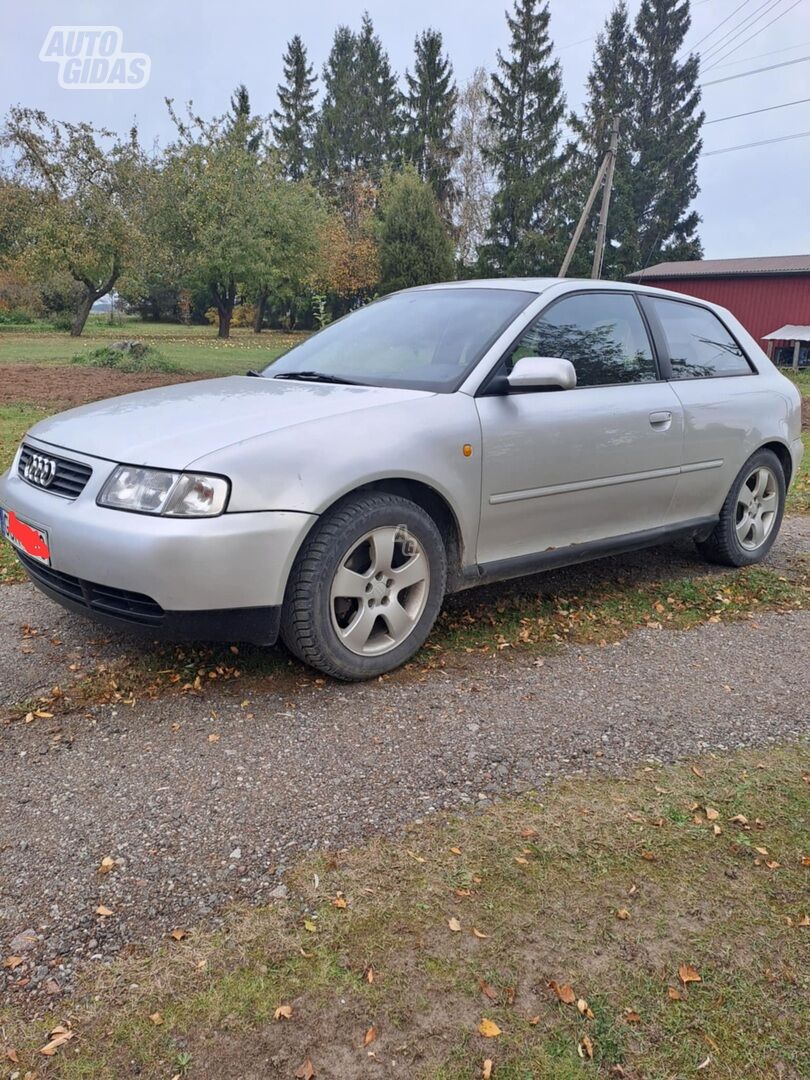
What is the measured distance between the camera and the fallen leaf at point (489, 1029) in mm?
1766

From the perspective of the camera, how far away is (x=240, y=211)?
32531 millimetres

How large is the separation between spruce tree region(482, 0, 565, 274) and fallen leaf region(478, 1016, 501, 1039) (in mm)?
43591

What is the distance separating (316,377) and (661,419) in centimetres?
177

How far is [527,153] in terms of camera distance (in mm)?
45031

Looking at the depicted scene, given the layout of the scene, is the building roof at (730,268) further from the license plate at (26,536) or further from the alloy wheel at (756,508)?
the license plate at (26,536)

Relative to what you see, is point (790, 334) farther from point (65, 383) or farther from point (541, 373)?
point (541, 373)

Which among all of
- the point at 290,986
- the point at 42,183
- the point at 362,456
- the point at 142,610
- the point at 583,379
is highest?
the point at 42,183

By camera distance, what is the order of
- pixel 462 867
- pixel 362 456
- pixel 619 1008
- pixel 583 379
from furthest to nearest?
1. pixel 583 379
2. pixel 362 456
3. pixel 462 867
4. pixel 619 1008

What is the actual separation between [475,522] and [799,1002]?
7.13 ft

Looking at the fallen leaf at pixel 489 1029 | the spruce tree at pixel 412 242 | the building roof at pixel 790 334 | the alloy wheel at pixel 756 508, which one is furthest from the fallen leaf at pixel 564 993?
the spruce tree at pixel 412 242

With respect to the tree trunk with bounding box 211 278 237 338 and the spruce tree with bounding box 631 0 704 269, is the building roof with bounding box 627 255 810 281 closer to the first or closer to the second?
the spruce tree with bounding box 631 0 704 269

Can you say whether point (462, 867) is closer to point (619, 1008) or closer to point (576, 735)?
point (619, 1008)

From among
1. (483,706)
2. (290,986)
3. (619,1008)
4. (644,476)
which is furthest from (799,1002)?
(644,476)

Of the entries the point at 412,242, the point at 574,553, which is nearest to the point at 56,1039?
the point at 574,553
